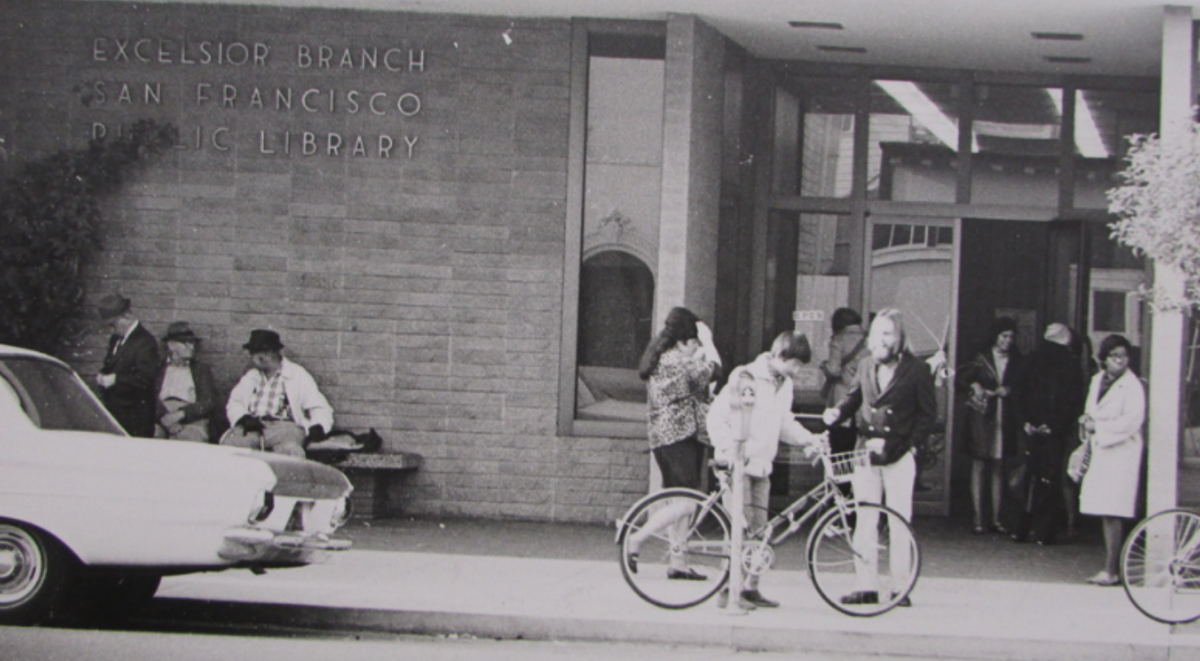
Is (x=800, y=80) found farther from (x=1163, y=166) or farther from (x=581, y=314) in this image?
(x=1163, y=166)

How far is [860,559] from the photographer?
8820 millimetres

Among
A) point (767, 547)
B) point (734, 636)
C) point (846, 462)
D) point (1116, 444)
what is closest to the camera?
point (734, 636)

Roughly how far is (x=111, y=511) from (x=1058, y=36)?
27.5 ft

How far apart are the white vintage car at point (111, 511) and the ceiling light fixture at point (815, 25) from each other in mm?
6307

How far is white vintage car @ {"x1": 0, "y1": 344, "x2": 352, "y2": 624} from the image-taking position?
7758 mm

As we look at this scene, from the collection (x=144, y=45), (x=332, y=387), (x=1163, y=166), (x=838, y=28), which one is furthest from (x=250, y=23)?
(x=1163, y=166)

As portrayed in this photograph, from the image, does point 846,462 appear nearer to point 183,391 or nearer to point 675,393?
point 675,393

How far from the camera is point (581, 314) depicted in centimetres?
1242

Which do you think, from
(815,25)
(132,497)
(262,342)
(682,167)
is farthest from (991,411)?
(132,497)

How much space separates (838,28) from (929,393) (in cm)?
431

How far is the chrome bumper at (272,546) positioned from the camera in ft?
25.6

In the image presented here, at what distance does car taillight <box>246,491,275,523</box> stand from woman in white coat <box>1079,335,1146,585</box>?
218 inches

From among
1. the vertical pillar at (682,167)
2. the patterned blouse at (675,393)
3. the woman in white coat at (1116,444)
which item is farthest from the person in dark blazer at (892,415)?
the vertical pillar at (682,167)

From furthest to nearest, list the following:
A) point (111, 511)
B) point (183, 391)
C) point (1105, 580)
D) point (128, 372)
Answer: point (183, 391), point (128, 372), point (1105, 580), point (111, 511)
